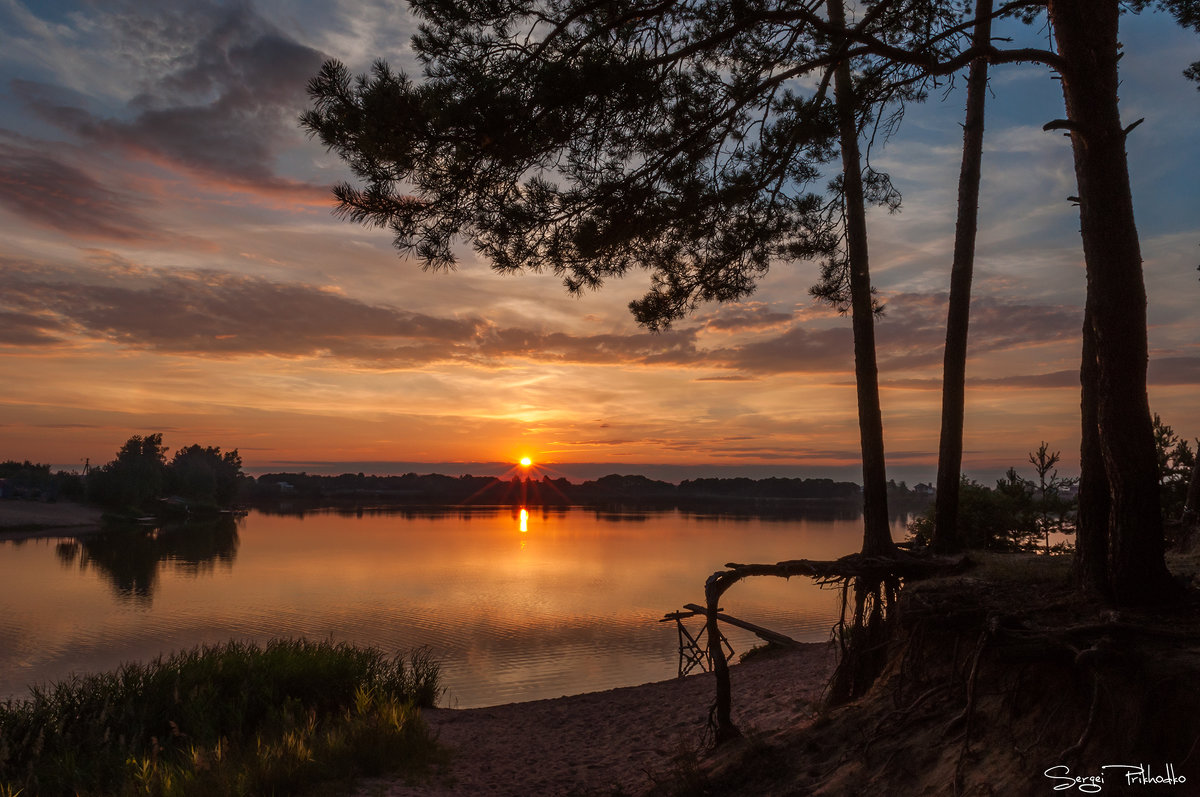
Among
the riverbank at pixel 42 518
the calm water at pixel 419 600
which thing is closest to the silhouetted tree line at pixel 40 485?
the riverbank at pixel 42 518

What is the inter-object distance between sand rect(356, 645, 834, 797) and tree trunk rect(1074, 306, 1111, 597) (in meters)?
3.52

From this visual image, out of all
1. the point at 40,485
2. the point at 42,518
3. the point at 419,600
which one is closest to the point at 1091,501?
the point at 419,600

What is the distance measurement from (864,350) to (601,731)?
7.38 metres

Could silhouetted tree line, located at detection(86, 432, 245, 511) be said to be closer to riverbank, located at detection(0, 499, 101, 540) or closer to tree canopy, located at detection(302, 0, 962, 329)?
riverbank, located at detection(0, 499, 101, 540)

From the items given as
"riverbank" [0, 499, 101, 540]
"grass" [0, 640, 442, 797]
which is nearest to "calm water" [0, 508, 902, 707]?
"grass" [0, 640, 442, 797]

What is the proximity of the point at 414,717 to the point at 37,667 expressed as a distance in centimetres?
1623

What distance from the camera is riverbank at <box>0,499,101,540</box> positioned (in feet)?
236

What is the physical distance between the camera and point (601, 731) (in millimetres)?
12125

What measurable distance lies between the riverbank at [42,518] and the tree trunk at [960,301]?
79293 millimetres

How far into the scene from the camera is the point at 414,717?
36.1 feet

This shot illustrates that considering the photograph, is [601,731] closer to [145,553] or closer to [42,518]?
[145,553]

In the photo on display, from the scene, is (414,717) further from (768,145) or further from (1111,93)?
(1111,93)

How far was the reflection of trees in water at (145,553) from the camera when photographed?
129 feet

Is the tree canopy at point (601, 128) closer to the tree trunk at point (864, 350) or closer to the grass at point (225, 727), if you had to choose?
the tree trunk at point (864, 350)
